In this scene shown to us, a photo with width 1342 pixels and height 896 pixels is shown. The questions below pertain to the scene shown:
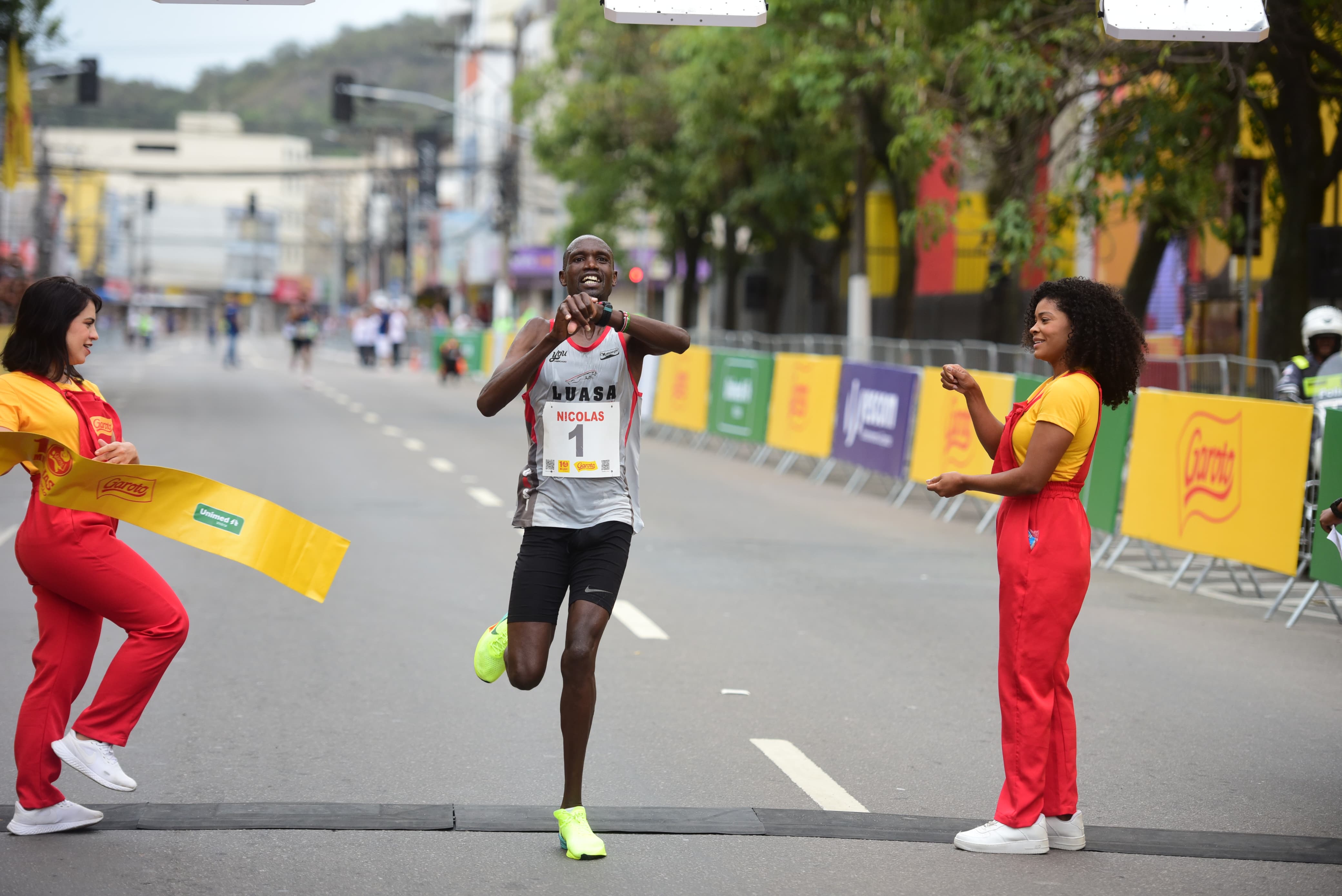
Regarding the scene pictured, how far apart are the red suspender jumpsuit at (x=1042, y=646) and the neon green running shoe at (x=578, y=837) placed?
126 cm

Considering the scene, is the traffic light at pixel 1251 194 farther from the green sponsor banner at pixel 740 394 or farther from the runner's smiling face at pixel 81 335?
the runner's smiling face at pixel 81 335

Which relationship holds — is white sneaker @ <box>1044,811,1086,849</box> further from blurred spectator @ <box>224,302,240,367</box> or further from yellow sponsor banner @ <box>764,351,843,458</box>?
blurred spectator @ <box>224,302,240,367</box>

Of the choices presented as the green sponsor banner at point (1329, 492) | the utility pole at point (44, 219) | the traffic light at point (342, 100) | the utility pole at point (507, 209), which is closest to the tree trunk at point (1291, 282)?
the green sponsor banner at point (1329, 492)

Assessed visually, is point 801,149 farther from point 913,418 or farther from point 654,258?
point 654,258

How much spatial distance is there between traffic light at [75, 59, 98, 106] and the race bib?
1233 inches

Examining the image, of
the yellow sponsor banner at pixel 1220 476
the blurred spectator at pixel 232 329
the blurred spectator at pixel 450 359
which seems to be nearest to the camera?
the yellow sponsor banner at pixel 1220 476

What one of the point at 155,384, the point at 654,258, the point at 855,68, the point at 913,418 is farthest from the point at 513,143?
the point at 913,418

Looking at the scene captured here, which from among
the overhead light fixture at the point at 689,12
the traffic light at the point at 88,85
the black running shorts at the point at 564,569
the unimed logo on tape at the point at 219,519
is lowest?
the black running shorts at the point at 564,569

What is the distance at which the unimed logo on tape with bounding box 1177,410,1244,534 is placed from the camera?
1119 cm

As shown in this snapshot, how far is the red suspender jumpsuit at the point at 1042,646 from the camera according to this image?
17.6ft

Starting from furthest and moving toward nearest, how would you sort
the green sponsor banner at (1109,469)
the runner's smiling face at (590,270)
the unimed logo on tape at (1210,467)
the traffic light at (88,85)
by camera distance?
1. the traffic light at (88,85)
2. the green sponsor banner at (1109,469)
3. the unimed logo on tape at (1210,467)
4. the runner's smiling face at (590,270)

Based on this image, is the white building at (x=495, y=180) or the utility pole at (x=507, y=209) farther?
the white building at (x=495, y=180)

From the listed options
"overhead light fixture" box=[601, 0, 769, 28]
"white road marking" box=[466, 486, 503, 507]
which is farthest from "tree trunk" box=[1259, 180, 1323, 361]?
"overhead light fixture" box=[601, 0, 769, 28]

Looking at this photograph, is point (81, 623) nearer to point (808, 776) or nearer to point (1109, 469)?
point (808, 776)
